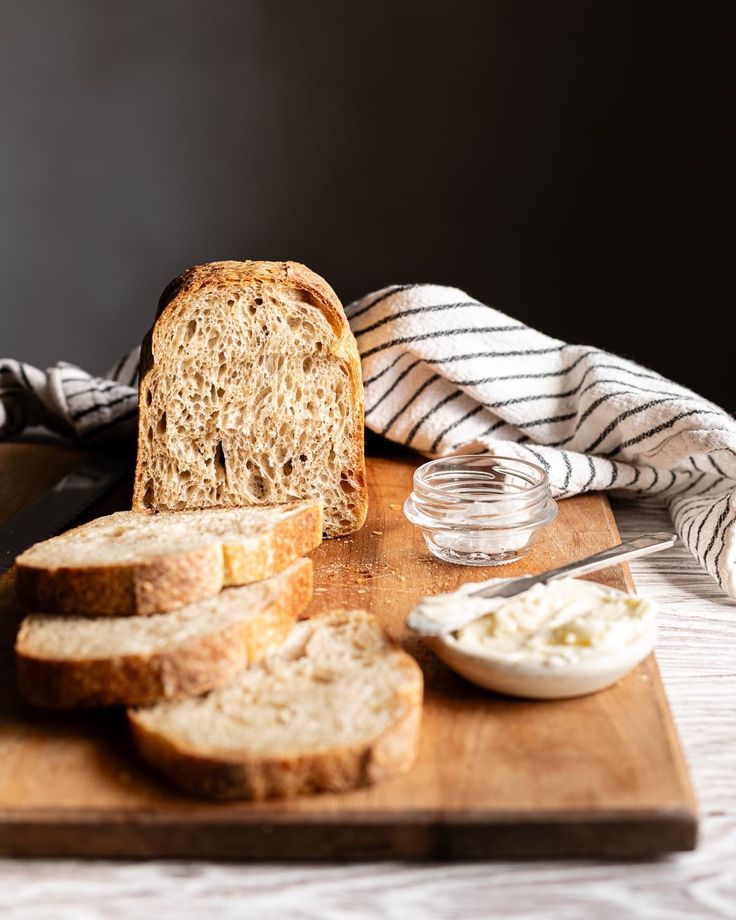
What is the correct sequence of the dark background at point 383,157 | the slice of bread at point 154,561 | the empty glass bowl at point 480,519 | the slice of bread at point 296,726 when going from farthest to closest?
the dark background at point 383,157 → the empty glass bowl at point 480,519 → the slice of bread at point 154,561 → the slice of bread at point 296,726

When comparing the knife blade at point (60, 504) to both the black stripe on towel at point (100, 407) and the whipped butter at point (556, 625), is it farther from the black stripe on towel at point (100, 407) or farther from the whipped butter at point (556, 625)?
the whipped butter at point (556, 625)

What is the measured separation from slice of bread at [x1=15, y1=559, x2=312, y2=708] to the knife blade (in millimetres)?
704

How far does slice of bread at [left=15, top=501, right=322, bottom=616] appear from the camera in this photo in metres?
2.29

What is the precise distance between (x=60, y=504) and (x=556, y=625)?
1.66 meters

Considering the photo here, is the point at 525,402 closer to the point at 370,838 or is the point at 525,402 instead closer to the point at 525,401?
the point at 525,401

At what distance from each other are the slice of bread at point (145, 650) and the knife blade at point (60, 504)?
2.31ft

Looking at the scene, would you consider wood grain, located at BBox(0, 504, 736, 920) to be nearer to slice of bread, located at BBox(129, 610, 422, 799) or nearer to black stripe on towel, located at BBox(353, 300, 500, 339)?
slice of bread, located at BBox(129, 610, 422, 799)

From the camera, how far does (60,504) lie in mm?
3273

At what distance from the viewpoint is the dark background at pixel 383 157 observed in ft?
16.8

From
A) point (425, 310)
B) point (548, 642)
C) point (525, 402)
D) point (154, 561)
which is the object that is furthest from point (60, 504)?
point (548, 642)

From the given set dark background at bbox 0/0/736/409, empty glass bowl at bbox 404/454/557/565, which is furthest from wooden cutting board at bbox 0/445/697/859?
dark background at bbox 0/0/736/409

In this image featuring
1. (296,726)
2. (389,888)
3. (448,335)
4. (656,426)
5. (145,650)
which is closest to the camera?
(389,888)

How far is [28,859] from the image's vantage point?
1.88m

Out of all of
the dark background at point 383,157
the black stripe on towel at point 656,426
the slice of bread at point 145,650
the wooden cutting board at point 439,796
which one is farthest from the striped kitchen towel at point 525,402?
the dark background at point 383,157
